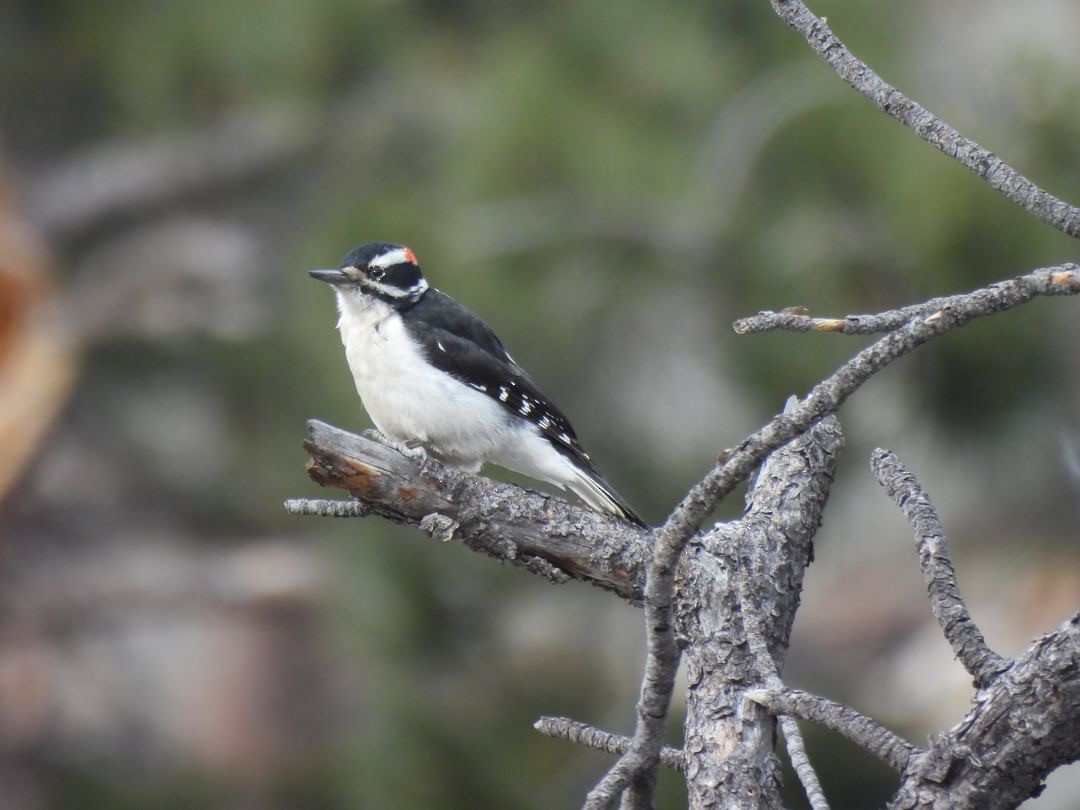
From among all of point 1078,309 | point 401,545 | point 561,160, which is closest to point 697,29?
point 561,160

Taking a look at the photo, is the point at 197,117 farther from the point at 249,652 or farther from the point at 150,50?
the point at 249,652

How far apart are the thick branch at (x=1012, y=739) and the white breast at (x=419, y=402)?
1767 millimetres

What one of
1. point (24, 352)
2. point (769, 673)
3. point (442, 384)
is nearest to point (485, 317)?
point (442, 384)

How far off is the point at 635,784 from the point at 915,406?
267 cm

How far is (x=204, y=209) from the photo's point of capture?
7527mm

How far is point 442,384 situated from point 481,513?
1.06 m

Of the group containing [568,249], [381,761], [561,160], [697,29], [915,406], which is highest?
[697,29]

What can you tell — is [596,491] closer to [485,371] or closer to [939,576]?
[485,371]

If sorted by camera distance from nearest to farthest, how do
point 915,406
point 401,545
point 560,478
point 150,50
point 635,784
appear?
point 635,784, point 560,478, point 915,406, point 401,545, point 150,50

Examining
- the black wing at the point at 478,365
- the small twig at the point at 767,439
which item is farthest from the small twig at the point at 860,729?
the black wing at the point at 478,365

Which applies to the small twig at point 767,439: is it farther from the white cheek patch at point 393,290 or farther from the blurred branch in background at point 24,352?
the blurred branch in background at point 24,352

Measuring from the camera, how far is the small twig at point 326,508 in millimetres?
1987

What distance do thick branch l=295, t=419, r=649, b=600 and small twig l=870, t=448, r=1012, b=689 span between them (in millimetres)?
412

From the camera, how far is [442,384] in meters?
3.08
